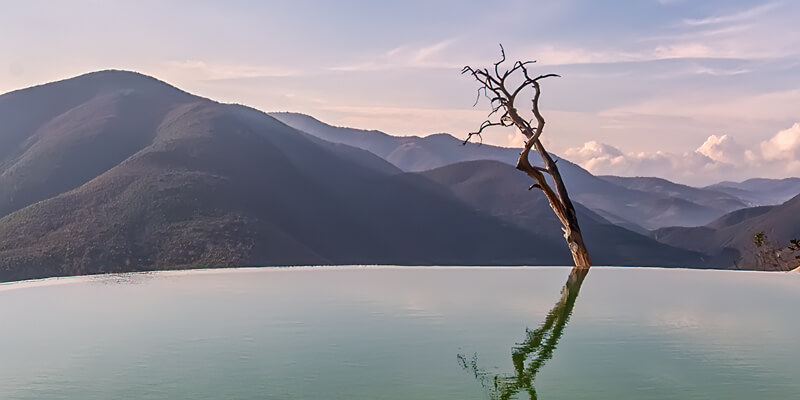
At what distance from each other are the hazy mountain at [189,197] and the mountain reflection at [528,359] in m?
66.6

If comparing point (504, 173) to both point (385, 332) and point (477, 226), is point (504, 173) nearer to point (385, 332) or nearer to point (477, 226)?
point (477, 226)

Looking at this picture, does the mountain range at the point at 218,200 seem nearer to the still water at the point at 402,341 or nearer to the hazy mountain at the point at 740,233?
the hazy mountain at the point at 740,233

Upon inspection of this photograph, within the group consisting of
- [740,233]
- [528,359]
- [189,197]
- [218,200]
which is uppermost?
[189,197]

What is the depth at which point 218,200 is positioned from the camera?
304 ft

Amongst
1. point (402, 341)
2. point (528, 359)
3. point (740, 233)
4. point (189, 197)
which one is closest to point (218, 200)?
point (189, 197)

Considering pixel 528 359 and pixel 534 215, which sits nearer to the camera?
pixel 528 359

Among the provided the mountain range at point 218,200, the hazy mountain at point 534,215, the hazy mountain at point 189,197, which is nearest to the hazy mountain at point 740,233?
the mountain range at point 218,200

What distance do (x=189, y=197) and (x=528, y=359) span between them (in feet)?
278

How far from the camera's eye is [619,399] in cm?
731

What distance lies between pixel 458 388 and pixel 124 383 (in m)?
3.66

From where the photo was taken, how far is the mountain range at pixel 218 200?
79.9 m

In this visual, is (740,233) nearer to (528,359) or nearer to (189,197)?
(189,197)

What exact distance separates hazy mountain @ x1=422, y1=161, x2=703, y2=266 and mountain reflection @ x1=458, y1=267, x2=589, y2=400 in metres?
105

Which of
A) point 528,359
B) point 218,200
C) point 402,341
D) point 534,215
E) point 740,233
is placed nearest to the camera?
point 528,359
